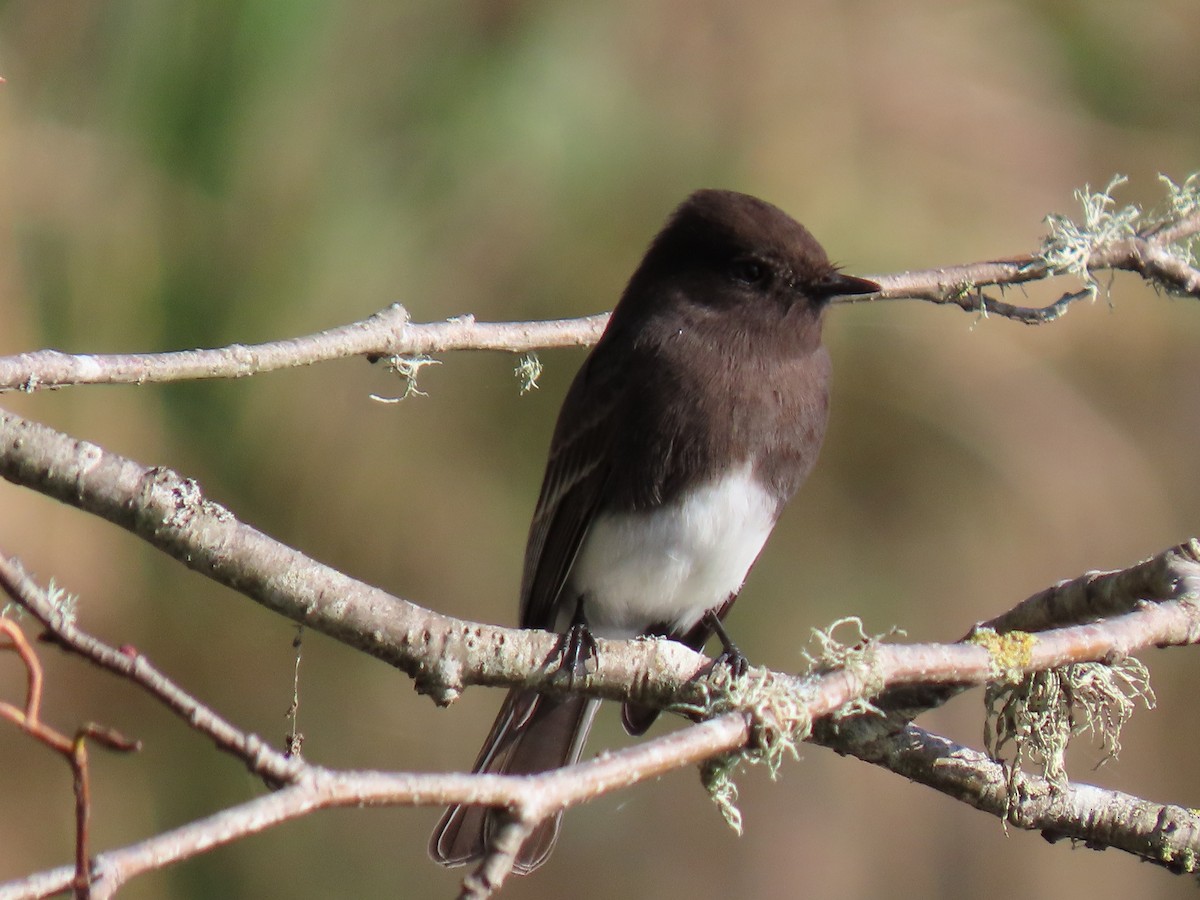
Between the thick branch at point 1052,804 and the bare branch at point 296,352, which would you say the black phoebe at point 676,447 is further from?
the thick branch at point 1052,804

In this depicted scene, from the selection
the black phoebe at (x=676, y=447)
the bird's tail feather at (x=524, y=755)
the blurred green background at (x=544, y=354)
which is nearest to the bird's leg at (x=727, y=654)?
the black phoebe at (x=676, y=447)

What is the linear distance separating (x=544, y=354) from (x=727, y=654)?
191 cm

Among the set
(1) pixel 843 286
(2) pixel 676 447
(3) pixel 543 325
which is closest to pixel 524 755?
(2) pixel 676 447

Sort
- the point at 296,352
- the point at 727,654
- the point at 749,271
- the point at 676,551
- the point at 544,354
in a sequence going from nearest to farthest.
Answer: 1. the point at 296,352
2. the point at 727,654
3. the point at 676,551
4. the point at 749,271
5. the point at 544,354

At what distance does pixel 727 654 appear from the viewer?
281 cm

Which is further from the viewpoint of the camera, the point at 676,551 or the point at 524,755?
the point at 524,755

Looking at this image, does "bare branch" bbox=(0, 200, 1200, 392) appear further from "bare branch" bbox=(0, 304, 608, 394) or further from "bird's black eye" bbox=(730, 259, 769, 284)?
"bird's black eye" bbox=(730, 259, 769, 284)

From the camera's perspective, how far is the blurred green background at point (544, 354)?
3.70m

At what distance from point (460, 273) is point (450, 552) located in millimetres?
806

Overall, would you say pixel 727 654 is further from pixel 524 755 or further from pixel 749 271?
pixel 749 271

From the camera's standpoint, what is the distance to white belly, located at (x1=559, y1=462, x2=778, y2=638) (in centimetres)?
287

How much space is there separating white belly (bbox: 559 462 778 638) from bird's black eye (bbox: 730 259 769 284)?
431 millimetres

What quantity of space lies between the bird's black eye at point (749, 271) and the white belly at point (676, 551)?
431 millimetres

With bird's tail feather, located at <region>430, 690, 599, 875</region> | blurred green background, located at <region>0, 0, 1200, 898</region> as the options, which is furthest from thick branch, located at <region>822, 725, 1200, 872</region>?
blurred green background, located at <region>0, 0, 1200, 898</region>
